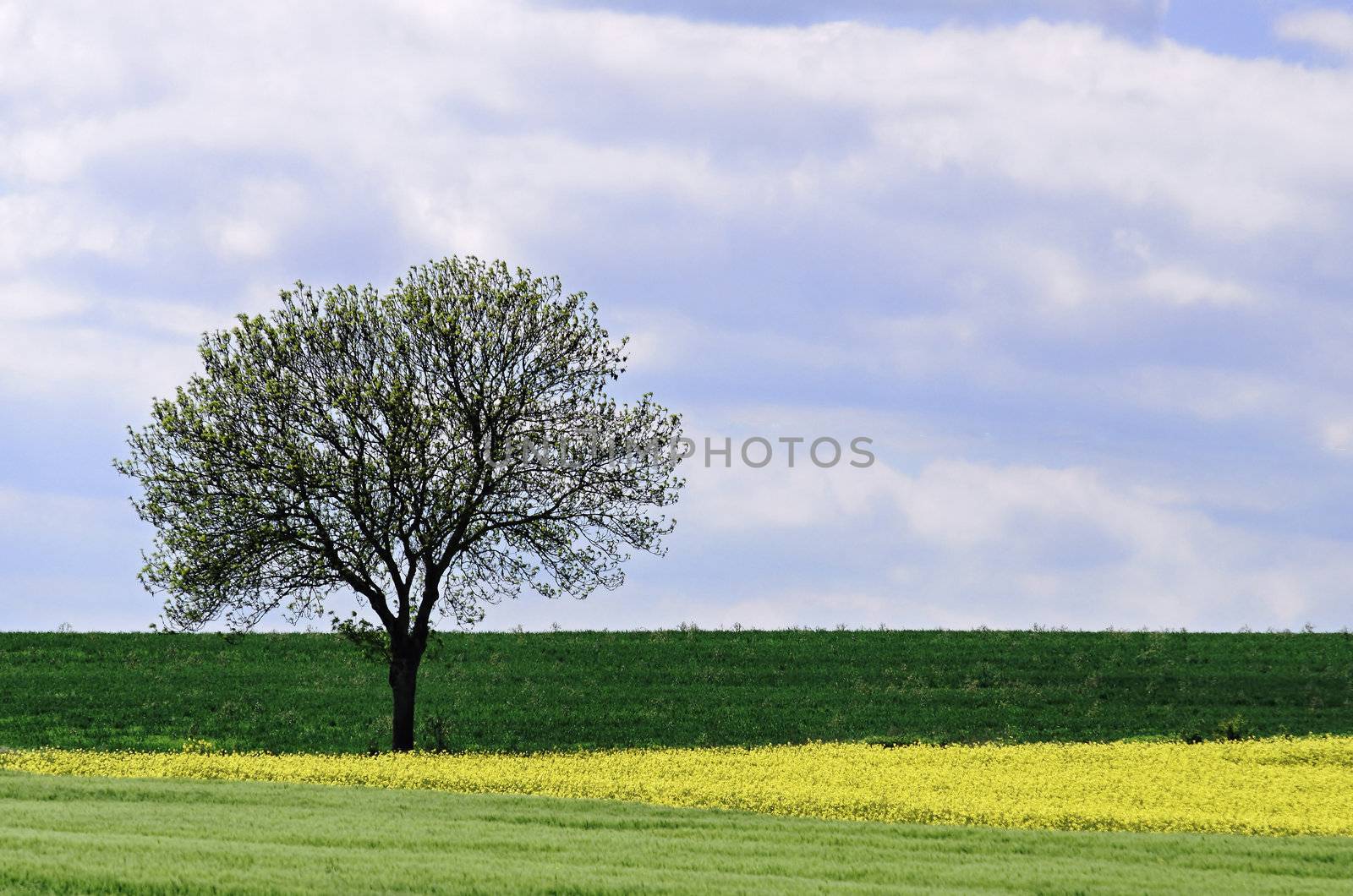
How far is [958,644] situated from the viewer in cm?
5009

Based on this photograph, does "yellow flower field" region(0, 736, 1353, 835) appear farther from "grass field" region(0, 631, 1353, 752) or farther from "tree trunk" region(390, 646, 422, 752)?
"grass field" region(0, 631, 1353, 752)

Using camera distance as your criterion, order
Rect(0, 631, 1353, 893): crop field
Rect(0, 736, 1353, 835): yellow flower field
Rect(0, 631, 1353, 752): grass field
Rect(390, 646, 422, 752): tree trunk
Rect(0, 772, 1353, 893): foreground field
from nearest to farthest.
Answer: Rect(0, 772, 1353, 893): foreground field < Rect(0, 631, 1353, 893): crop field < Rect(0, 736, 1353, 835): yellow flower field < Rect(390, 646, 422, 752): tree trunk < Rect(0, 631, 1353, 752): grass field

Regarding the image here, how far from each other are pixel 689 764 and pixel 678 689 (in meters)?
12.9

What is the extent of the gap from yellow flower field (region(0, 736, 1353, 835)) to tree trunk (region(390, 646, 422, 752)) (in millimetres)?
1841

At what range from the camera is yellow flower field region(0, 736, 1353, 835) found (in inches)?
900

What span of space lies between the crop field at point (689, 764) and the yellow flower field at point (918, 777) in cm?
12

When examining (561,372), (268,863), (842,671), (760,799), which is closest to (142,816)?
(268,863)

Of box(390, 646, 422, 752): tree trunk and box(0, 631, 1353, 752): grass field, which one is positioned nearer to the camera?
box(390, 646, 422, 752): tree trunk

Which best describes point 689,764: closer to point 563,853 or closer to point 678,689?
point 563,853

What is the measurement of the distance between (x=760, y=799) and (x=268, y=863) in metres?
10.2

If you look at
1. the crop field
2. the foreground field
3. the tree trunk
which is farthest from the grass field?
the foreground field

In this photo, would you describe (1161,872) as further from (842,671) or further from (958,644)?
(958,644)

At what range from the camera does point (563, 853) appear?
59.0 ft

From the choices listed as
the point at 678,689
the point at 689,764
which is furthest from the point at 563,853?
the point at 678,689
